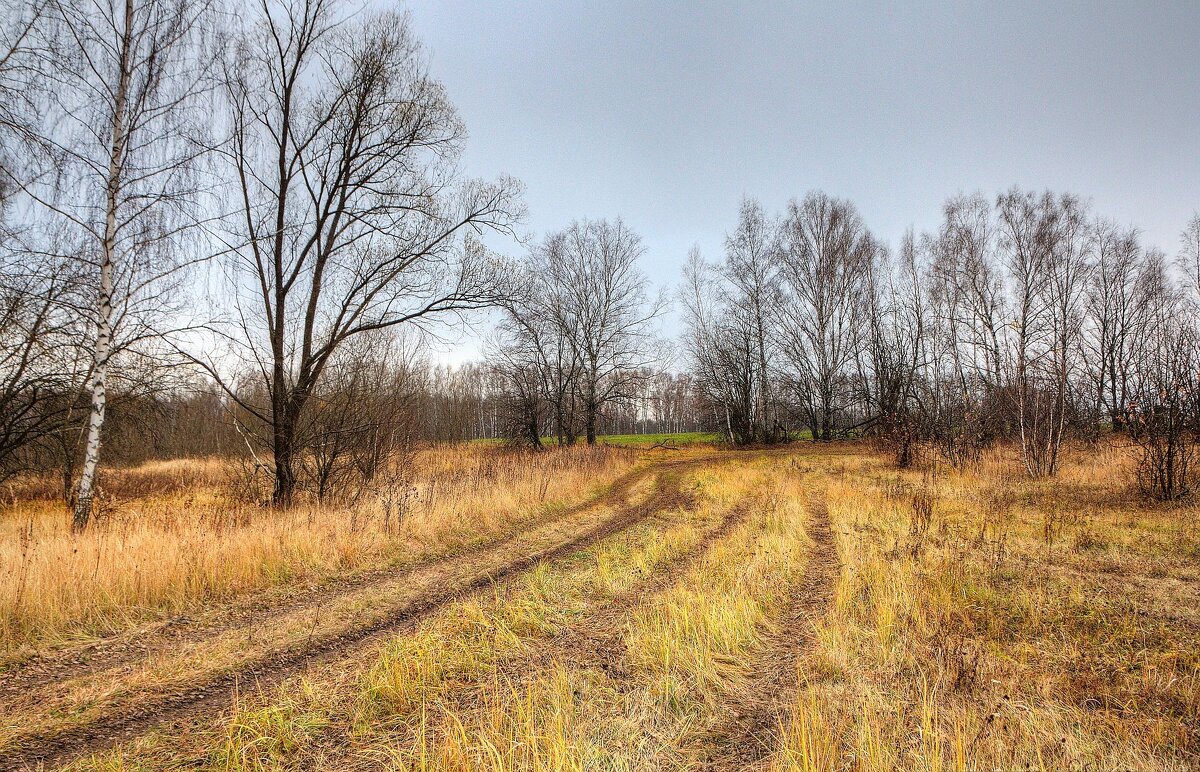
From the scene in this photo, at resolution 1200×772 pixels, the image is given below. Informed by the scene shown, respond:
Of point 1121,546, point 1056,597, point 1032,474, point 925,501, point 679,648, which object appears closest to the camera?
point 679,648

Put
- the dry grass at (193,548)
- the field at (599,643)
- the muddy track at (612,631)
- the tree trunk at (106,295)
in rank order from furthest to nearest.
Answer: the tree trunk at (106,295) → the dry grass at (193,548) → the muddy track at (612,631) → the field at (599,643)

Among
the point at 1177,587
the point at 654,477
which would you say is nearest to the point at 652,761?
the point at 1177,587

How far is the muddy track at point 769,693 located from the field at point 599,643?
2 cm

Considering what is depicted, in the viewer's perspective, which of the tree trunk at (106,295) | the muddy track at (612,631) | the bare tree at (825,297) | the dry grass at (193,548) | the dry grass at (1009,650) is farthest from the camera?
the bare tree at (825,297)

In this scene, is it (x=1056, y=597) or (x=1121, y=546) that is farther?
(x=1121, y=546)

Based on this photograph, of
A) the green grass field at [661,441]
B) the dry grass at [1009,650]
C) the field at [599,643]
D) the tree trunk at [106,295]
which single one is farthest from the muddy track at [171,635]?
the green grass field at [661,441]

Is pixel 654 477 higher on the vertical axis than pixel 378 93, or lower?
lower

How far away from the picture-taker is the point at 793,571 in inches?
233

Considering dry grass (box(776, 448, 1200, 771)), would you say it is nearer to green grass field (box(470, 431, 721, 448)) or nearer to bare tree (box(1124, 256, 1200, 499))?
bare tree (box(1124, 256, 1200, 499))

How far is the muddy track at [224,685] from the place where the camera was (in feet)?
8.50

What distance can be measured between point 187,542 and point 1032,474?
18.4 m

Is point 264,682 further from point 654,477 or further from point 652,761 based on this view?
point 654,477

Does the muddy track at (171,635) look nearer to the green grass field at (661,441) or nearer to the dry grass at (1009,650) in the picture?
the dry grass at (1009,650)

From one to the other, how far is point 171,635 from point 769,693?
538 centimetres
